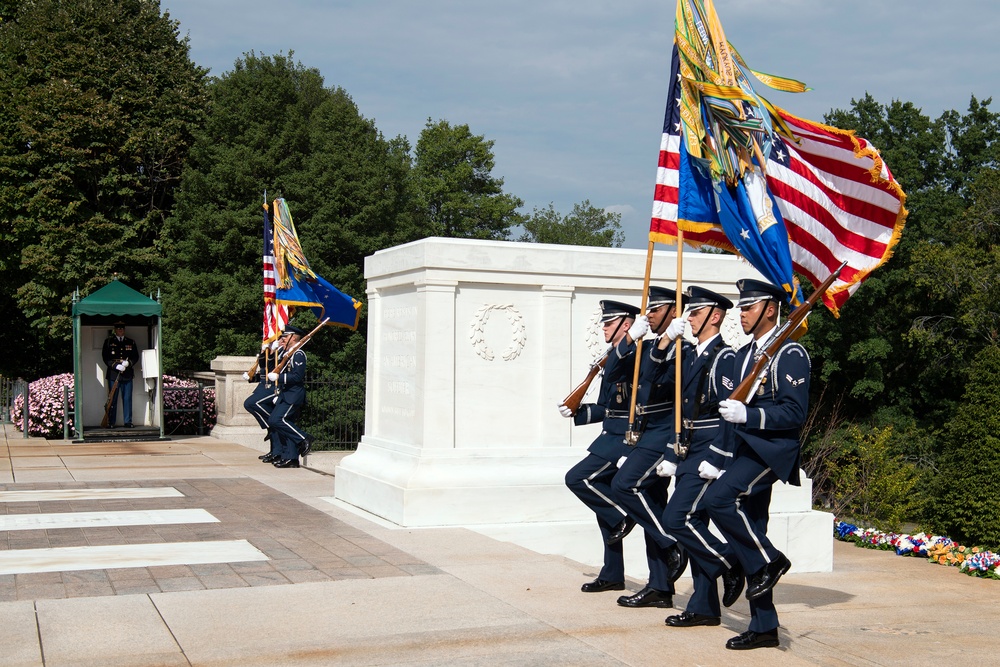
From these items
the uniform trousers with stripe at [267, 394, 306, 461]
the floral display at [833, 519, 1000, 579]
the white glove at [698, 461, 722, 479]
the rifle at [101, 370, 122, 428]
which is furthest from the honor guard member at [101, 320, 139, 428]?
the white glove at [698, 461, 722, 479]

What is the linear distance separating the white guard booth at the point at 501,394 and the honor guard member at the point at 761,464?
3.89 meters

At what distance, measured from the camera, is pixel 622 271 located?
1048 centimetres

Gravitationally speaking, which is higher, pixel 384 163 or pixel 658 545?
pixel 384 163

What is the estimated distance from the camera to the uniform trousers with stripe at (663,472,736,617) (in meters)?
6.01

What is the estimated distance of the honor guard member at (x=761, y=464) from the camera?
5707 mm

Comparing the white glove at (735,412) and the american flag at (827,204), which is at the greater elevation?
the american flag at (827,204)

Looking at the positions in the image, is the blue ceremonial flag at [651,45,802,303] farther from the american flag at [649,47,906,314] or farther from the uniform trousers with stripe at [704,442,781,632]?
the uniform trousers with stripe at [704,442,781,632]

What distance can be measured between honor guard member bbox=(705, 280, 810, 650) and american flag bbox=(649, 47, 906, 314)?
1.29 meters

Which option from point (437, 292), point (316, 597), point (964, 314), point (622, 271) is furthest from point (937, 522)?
point (964, 314)

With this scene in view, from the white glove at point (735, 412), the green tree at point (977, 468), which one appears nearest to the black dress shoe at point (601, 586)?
the white glove at point (735, 412)

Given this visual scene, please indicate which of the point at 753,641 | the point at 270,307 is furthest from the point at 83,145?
the point at 753,641

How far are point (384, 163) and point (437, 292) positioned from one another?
79.8 ft

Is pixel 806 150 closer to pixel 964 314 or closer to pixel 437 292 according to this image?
pixel 437 292

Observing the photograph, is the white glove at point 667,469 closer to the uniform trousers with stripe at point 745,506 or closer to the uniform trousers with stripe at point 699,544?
the uniform trousers with stripe at point 699,544
